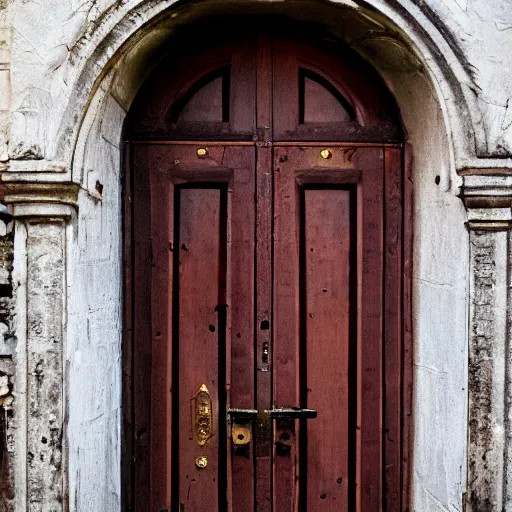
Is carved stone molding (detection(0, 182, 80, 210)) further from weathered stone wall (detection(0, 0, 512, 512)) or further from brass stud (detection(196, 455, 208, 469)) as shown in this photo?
brass stud (detection(196, 455, 208, 469))

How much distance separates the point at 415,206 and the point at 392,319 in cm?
50

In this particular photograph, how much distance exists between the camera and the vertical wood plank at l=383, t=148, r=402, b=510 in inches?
111

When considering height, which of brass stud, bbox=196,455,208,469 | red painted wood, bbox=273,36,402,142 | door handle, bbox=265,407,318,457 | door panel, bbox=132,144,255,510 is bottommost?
brass stud, bbox=196,455,208,469

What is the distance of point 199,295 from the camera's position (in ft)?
9.12

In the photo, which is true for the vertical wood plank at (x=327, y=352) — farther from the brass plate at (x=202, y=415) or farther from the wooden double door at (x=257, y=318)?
the brass plate at (x=202, y=415)

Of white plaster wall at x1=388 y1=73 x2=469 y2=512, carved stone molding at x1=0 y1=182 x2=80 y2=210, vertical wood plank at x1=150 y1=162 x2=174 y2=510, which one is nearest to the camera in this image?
carved stone molding at x1=0 y1=182 x2=80 y2=210

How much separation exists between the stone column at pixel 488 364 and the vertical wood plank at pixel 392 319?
44cm

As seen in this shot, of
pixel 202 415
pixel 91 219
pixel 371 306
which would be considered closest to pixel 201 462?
pixel 202 415

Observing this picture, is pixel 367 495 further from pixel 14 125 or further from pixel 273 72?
pixel 14 125

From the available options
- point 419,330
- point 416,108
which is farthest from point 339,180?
point 419,330

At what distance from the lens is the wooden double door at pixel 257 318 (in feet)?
9.12

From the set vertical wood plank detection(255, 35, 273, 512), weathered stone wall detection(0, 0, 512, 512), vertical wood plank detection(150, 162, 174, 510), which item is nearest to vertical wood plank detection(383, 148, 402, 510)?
weathered stone wall detection(0, 0, 512, 512)

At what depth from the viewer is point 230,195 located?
2.78 meters

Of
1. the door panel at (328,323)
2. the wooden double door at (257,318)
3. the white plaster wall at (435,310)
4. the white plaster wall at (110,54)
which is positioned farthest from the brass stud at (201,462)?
the white plaster wall at (110,54)
